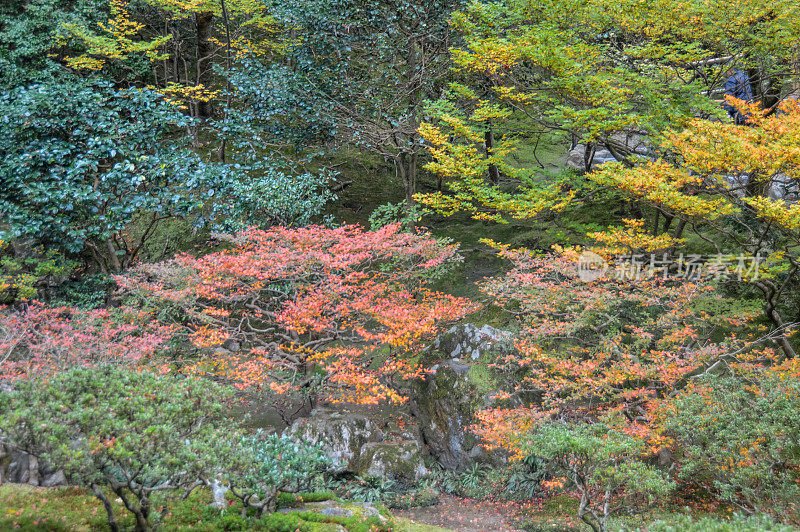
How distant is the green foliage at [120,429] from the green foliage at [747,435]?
6.62 metres

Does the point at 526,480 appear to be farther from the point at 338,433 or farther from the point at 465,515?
the point at 338,433

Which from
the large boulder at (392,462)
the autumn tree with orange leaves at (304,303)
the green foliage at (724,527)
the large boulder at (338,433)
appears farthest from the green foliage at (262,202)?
the green foliage at (724,527)

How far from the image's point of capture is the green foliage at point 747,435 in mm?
6266

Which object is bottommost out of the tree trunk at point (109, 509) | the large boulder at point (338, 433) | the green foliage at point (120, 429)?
the large boulder at point (338, 433)

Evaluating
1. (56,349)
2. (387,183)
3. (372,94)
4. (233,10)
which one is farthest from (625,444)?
(233,10)

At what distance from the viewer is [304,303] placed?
30.5ft

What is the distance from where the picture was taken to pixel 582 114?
10.2 metres

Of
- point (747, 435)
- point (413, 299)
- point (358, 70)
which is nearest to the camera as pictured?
point (747, 435)

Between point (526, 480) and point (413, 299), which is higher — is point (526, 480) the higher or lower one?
the lower one

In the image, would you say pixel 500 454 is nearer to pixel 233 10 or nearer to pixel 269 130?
pixel 269 130

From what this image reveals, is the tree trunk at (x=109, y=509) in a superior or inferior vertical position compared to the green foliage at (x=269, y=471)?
superior

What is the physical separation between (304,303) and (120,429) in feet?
16.2

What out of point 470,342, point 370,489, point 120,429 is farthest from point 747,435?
point 120,429

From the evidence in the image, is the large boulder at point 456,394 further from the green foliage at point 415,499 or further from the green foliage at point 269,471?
the green foliage at point 269,471
